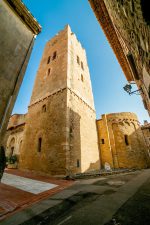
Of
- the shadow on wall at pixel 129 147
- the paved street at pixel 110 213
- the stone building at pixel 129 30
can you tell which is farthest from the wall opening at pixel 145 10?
the shadow on wall at pixel 129 147

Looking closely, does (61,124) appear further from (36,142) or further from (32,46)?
(32,46)

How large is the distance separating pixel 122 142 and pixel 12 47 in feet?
48.9

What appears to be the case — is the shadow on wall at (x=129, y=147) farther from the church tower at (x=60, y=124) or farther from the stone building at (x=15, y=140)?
the stone building at (x=15, y=140)

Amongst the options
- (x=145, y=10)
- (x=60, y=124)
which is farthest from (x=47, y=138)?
(x=145, y=10)

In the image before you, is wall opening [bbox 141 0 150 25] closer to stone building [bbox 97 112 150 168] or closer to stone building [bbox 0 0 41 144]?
stone building [bbox 0 0 41 144]

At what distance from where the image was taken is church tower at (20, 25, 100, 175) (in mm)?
9367

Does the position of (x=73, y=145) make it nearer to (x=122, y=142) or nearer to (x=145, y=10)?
(x=122, y=142)

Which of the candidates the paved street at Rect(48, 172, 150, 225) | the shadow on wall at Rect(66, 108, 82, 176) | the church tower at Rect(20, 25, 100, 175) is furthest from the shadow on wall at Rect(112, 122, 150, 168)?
the paved street at Rect(48, 172, 150, 225)

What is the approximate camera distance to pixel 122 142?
14781mm

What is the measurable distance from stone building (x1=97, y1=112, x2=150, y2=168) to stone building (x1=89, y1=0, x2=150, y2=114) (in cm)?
763

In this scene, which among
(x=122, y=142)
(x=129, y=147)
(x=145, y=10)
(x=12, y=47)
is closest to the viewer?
(x=145, y=10)

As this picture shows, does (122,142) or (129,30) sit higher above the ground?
(122,142)

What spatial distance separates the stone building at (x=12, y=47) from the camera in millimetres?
2148

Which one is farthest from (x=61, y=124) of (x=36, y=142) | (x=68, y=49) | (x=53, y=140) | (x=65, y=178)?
(x=68, y=49)
